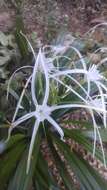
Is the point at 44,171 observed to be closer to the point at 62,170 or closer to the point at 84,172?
the point at 62,170

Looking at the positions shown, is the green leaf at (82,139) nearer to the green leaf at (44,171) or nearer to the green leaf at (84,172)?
the green leaf at (84,172)

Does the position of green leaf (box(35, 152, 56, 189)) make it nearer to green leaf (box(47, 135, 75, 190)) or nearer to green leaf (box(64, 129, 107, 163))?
green leaf (box(47, 135, 75, 190))

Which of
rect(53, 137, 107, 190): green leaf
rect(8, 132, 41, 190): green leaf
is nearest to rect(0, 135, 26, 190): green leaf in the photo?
rect(8, 132, 41, 190): green leaf

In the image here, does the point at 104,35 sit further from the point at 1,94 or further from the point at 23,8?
the point at 1,94

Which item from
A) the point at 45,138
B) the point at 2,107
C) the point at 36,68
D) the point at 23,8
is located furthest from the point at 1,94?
the point at 23,8

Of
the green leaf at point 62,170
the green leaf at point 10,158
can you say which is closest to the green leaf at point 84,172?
the green leaf at point 62,170

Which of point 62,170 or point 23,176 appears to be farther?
point 62,170

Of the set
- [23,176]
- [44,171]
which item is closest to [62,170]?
[44,171]

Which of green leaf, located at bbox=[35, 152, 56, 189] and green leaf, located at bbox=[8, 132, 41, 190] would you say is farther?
green leaf, located at bbox=[35, 152, 56, 189]

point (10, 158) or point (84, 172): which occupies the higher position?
point (10, 158)

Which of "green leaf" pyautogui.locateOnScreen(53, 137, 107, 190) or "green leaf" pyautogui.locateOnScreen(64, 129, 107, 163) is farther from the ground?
"green leaf" pyautogui.locateOnScreen(64, 129, 107, 163)

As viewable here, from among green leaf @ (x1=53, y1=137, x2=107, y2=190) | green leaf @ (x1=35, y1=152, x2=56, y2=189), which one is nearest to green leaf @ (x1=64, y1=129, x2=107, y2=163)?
green leaf @ (x1=53, y1=137, x2=107, y2=190)
